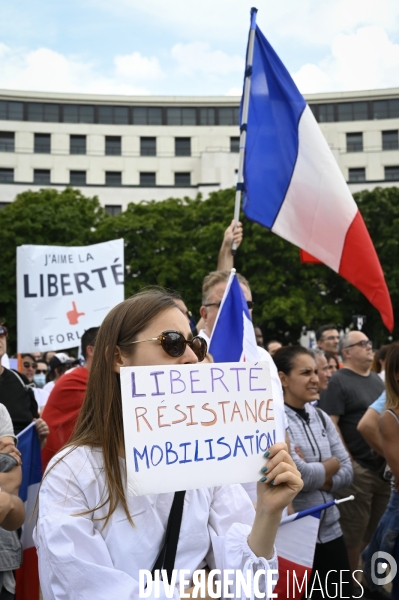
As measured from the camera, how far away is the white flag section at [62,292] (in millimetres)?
7691

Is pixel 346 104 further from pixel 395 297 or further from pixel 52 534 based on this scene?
pixel 52 534

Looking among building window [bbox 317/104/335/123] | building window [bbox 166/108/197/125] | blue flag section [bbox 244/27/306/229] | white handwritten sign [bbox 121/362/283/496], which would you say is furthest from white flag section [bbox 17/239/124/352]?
building window [bbox 317/104/335/123]

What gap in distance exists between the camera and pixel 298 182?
17.7ft

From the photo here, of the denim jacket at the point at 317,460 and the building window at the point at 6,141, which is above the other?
the building window at the point at 6,141

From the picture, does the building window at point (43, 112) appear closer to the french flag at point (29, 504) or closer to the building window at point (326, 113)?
the building window at point (326, 113)

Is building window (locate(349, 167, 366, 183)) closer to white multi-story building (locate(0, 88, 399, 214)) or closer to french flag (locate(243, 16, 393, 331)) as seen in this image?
white multi-story building (locate(0, 88, 399, 214))

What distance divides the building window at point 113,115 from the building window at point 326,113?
54.5 ft

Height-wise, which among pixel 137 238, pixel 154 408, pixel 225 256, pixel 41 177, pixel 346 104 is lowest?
pixel 154 408

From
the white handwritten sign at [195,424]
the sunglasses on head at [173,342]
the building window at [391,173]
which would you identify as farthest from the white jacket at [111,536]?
the building window at [391,173]

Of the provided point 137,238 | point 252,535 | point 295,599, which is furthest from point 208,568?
point 137,238

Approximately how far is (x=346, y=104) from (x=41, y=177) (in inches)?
1045

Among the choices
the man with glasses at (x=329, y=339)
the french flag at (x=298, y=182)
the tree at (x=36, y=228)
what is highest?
the tree at (x=36, y=228)

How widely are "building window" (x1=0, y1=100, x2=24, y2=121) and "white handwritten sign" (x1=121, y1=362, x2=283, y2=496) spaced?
55.1 metres

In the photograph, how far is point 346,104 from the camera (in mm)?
54219
